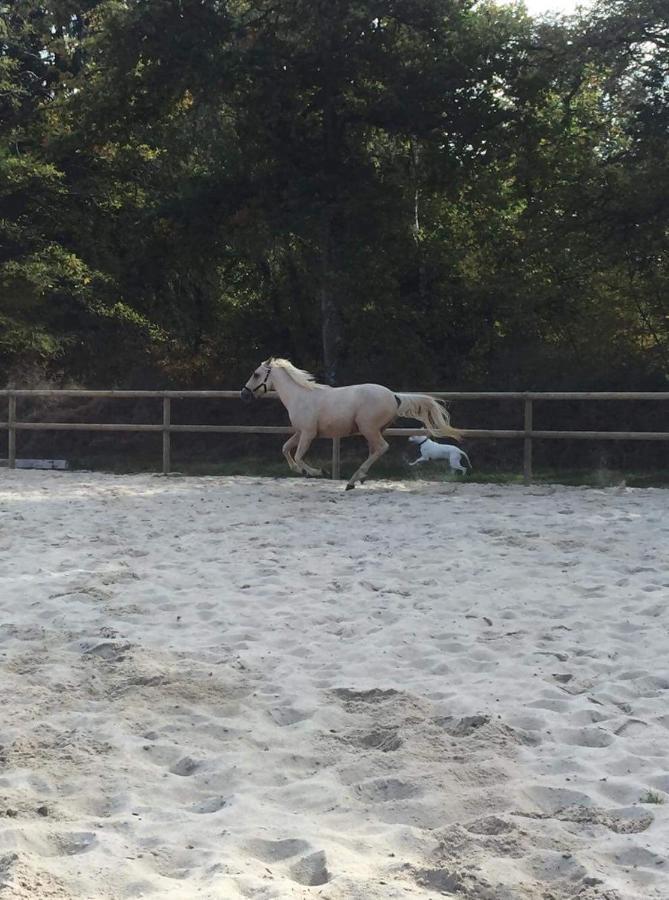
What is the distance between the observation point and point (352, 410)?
37.7 ft

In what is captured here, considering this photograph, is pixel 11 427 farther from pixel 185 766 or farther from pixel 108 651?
pixel 185 766

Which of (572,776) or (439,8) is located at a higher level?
(439,8)

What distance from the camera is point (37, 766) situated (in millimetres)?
3627

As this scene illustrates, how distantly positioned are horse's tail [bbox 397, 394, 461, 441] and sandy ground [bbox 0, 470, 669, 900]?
11.5 ft

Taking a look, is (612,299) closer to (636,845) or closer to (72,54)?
(72,54)

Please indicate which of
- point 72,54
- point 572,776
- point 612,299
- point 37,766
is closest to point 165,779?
point 37,766

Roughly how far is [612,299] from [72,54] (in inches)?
465

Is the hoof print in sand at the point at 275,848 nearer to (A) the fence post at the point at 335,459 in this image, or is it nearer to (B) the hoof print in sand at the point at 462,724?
(B) the hoof print in sand at the point at 462,724

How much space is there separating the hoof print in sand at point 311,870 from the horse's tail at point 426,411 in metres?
8.68

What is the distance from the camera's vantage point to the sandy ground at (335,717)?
2.91m

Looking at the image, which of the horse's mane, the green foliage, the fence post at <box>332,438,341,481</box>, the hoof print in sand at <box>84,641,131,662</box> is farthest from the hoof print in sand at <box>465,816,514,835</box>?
the green foliage

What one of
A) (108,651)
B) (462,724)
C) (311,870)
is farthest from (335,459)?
(311,870)

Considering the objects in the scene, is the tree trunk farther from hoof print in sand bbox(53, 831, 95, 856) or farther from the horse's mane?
hoof print in sand bbox(53, 831, 95, 856)

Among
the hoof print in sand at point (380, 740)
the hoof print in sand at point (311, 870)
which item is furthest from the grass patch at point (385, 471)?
the hoof print in sand at point (311, 870)
